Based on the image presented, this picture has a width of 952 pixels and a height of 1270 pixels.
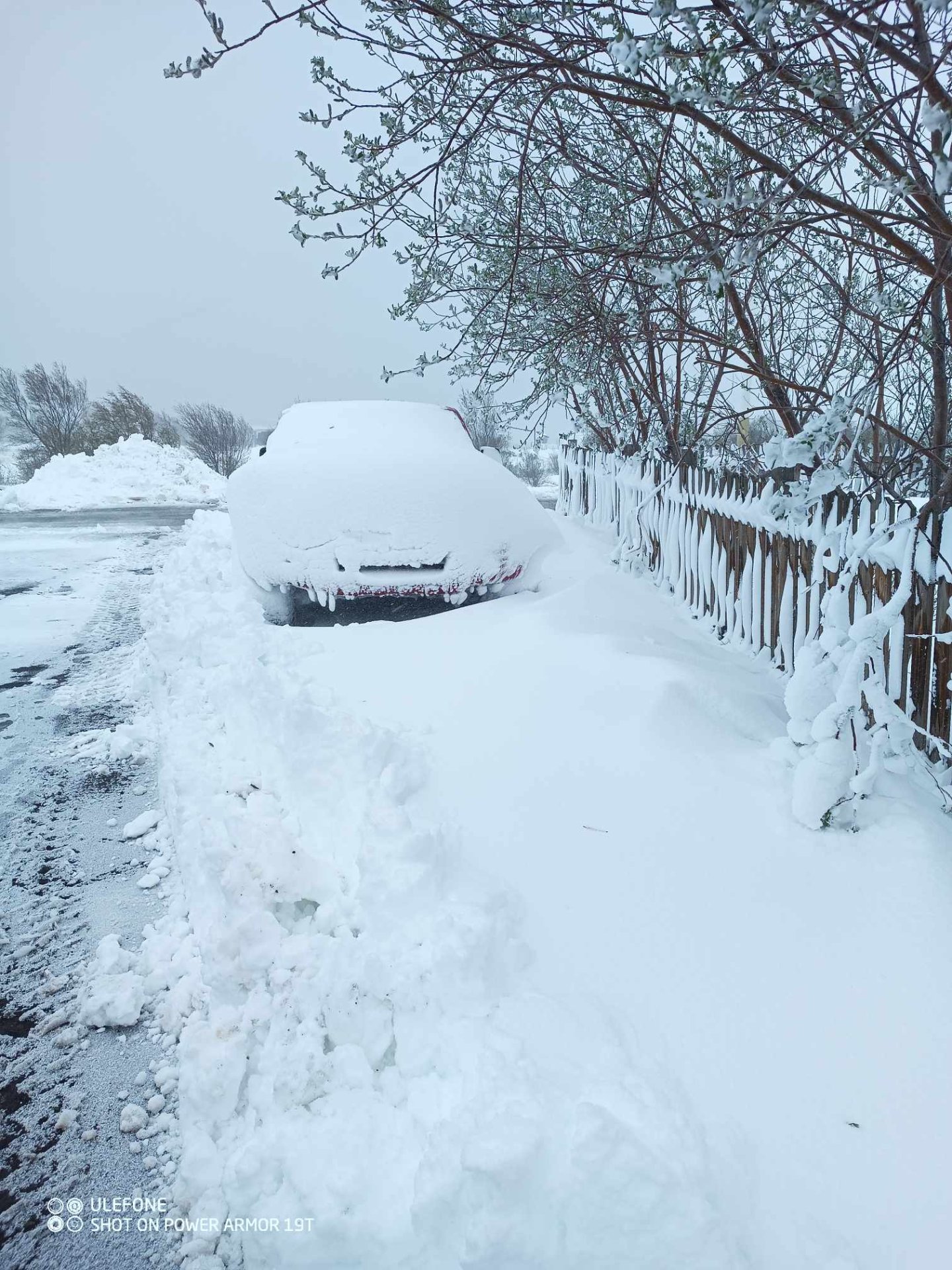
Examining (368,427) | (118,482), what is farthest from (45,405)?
(368,427)

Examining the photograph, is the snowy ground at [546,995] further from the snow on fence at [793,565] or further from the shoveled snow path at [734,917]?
the snow on fence at [793,565]

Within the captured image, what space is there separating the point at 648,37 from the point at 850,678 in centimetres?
197

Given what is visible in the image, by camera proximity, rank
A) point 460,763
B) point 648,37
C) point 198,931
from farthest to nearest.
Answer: point 460,763
point 198,931
point 648,37

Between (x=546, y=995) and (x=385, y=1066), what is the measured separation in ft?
1.47

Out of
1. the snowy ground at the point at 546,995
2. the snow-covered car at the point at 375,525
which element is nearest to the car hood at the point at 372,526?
the snow-covered car at the point at 375,525

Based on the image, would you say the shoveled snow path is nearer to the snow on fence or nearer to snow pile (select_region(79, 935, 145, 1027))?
the snow on fence

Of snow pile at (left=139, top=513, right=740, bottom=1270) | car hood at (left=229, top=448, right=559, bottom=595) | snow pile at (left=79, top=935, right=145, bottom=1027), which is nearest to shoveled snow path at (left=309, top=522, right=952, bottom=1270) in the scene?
snow pile at (left=139, top=513, right=740, bottom=1270)

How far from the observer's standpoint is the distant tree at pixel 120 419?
113ft

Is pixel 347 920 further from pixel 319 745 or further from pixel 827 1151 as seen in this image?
pixel 827 1151

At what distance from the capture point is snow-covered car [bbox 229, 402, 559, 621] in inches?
195

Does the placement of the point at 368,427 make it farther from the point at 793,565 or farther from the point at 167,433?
the point at 167,433

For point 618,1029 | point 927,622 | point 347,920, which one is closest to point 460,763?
point 347,920

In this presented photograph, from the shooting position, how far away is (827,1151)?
5.17 feet

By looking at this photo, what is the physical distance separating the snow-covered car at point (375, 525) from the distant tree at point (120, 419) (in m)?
33.1
